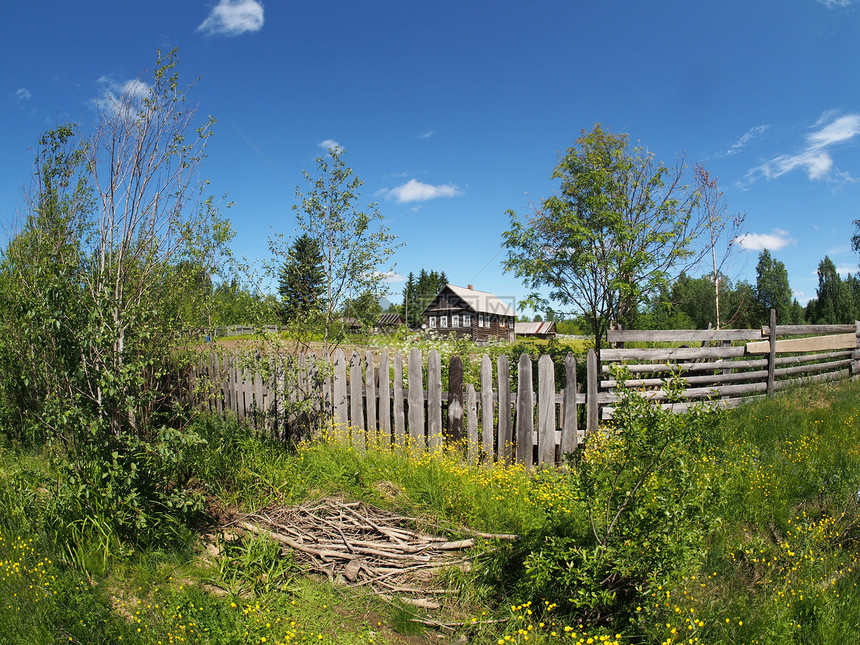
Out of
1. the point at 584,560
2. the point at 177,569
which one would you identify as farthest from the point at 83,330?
the point at 584,560

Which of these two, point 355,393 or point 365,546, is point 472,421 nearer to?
point 355,393

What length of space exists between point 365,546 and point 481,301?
44.4 metres

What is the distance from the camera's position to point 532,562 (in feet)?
9.51

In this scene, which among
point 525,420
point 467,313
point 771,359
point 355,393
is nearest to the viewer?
point 525,420

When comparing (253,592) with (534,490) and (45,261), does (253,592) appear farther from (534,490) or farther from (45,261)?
(45,261)

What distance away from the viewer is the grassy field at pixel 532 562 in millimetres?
2727

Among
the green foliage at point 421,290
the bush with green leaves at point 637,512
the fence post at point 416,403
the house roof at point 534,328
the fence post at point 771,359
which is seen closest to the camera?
the bush with green leaves at point 637,512

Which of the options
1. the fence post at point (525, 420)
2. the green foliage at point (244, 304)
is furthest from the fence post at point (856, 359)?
the green foliage at point (244, 304)

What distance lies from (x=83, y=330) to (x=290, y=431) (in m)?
3.08

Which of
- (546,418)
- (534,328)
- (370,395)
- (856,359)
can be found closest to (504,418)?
(546,418)

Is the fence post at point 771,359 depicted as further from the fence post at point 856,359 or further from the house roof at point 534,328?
the house roof at point 534,328

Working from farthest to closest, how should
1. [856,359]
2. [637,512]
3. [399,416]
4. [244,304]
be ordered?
[856,359] < [244,304] < [399,416] < [637,512]

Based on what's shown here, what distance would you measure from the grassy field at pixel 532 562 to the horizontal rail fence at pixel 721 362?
88.1 inches

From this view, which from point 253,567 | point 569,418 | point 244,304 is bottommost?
point 253,567
